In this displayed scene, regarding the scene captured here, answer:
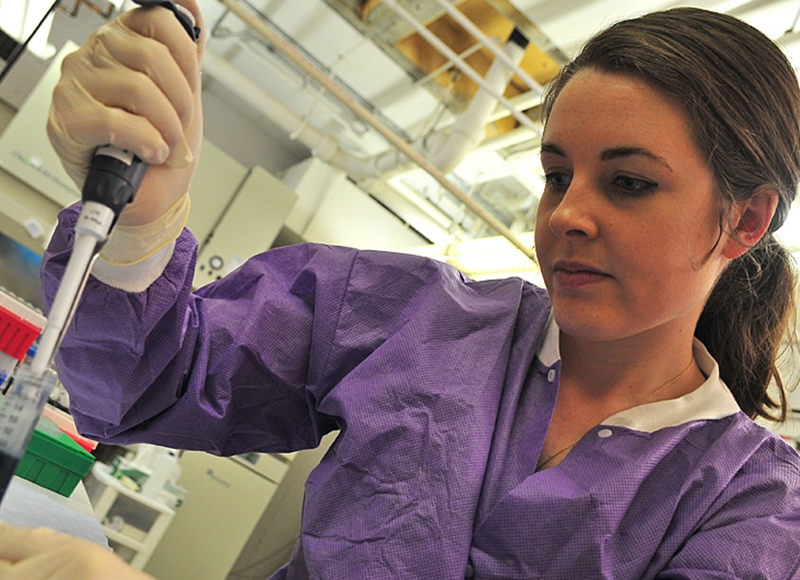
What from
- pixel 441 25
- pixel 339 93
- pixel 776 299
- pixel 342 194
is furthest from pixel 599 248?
pixel 342 194

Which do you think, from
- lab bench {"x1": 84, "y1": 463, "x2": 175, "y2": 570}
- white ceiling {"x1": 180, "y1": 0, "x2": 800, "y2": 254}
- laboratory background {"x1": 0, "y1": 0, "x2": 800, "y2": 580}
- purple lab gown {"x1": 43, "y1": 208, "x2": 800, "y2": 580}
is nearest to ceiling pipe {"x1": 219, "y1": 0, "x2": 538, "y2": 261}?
laboratory background {"x1": 0, "y1": 0, "x2": 800, "y2": 580}

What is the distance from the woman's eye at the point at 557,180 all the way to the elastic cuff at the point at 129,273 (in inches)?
19.8

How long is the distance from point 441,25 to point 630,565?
3089mm

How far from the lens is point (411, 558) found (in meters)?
0.71

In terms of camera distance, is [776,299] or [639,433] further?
[776,299]

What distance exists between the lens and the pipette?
1.51 ft

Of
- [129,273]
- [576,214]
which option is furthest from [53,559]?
[576,214]

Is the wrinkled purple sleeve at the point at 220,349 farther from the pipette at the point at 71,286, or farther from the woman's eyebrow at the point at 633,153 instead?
the woman's eyebrow at the point at 633,153

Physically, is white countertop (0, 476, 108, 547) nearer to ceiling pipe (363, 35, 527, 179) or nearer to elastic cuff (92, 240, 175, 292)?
elastic cuff (92, 240, 175, 292)

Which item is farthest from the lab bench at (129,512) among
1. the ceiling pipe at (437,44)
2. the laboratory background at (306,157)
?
the ceiling pipe at (437,44)

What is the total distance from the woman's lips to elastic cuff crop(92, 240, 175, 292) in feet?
1.56

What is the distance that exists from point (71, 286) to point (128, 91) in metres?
0.19

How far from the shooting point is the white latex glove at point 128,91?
561 mm

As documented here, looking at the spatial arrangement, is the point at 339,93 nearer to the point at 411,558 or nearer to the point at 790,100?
the point at 790,100
